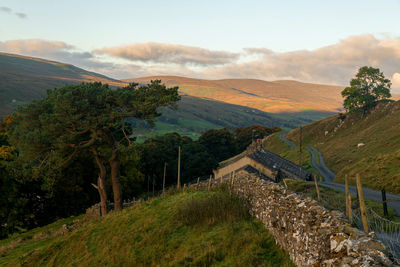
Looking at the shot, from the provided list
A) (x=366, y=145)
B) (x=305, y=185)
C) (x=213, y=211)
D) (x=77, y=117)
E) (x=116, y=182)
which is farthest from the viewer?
(x=366, y=145)

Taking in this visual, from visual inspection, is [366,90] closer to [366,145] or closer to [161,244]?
[366,145]

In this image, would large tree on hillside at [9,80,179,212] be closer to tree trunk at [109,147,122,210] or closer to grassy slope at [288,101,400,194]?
tree trunk at [109,147,122,210]

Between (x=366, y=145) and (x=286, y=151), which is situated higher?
(x=366, y=145)

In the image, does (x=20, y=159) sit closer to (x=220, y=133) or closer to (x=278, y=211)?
(x=278, y=211)

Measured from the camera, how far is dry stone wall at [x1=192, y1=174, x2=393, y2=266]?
6.43 meters

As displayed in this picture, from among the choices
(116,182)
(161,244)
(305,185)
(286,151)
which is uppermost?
(161,244)

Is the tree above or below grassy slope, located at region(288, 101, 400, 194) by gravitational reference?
above

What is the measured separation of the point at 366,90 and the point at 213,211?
4442 inches

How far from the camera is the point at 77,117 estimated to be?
2575cm

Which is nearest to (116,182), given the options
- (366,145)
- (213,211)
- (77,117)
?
(77,117)

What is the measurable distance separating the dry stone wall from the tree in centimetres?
10768

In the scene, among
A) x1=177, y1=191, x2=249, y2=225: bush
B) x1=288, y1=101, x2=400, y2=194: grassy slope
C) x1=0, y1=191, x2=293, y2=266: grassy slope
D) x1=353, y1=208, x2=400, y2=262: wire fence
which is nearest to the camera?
x1=353, y1=208, x2=400, y2=262: wire fence

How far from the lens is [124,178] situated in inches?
1934

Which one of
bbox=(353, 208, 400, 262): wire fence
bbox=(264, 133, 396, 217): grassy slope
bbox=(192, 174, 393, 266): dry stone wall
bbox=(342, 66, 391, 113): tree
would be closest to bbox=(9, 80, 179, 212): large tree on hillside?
bbox=(264, 133, 396, 217): grassy slope
